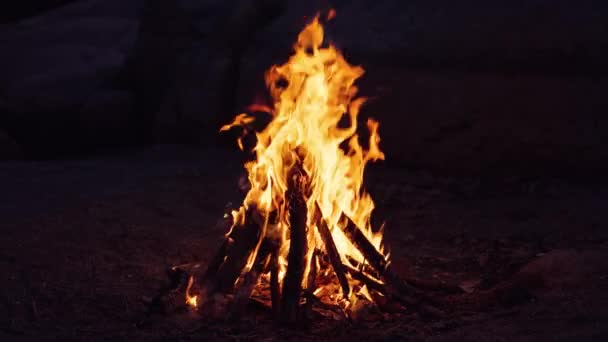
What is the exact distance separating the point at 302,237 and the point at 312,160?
473 mm

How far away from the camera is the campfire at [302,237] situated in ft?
14.8

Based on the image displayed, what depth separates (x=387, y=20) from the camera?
818 cm

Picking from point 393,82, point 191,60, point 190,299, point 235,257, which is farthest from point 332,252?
point 191,60

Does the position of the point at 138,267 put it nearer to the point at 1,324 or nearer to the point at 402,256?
the point at 1,324

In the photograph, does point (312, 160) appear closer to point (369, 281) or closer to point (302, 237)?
point (302, 237)

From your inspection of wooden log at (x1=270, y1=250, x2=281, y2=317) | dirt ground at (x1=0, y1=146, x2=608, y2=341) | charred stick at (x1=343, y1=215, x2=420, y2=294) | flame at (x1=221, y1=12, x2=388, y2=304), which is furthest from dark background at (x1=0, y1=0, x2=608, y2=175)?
wooden log at (x1=270, y1=250, x2=281, y2=317)

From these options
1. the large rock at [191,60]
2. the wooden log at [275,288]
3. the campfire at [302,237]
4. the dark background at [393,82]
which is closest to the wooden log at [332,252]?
the campfire at [302,237]

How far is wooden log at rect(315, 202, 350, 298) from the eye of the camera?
14.7ft

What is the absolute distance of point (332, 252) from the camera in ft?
15.0

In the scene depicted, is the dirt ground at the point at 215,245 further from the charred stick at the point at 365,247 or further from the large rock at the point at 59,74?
the large rock at the point at 59,74

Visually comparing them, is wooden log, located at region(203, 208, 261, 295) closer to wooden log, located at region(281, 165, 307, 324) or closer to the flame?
the flame

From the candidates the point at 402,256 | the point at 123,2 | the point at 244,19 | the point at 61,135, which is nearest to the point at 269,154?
the point at 402,256

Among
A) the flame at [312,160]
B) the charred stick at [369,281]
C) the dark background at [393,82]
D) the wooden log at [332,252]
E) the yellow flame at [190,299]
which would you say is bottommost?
the yellow flame at [190,299]

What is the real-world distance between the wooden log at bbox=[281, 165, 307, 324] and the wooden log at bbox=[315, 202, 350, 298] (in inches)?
3.9
